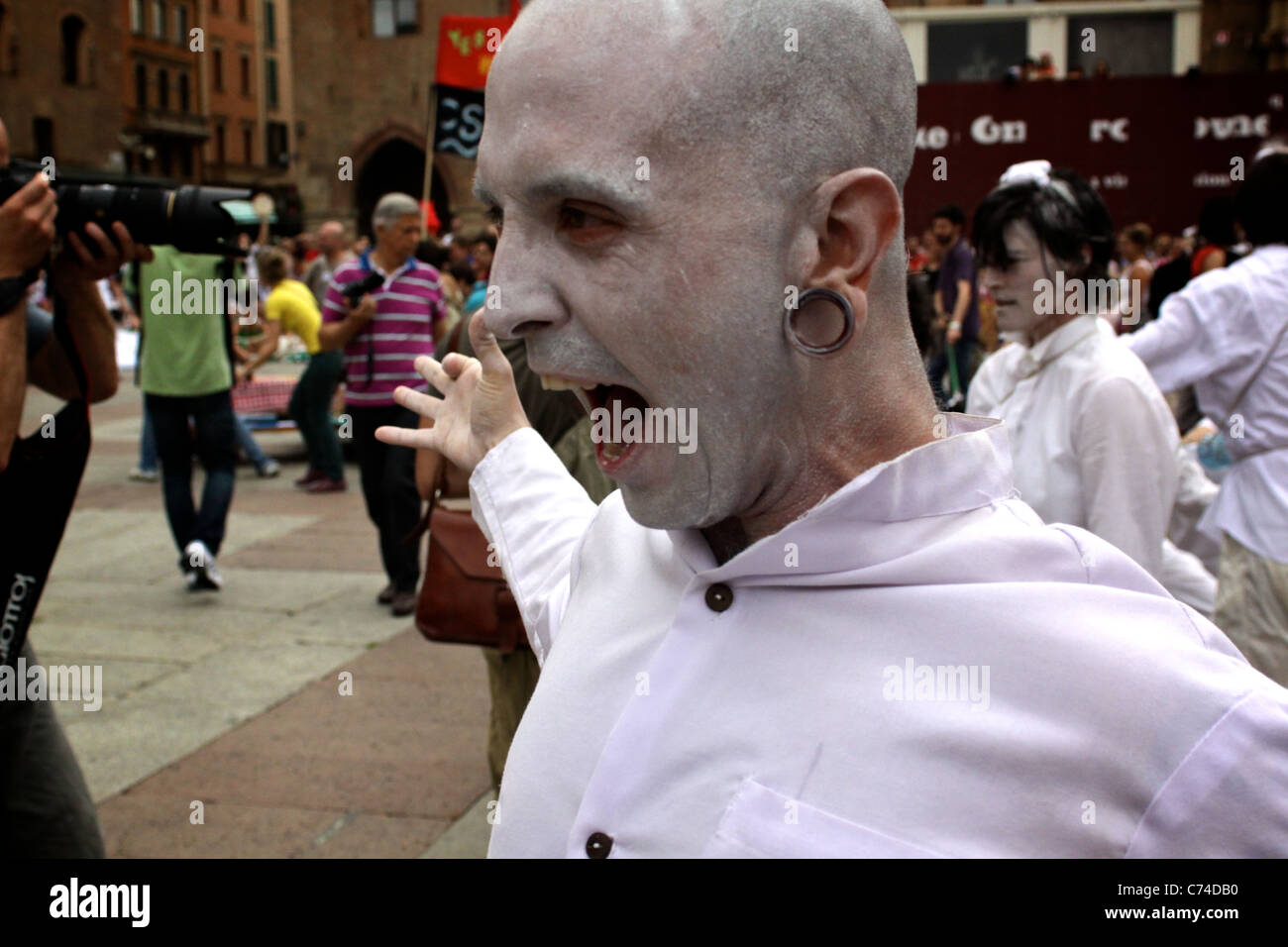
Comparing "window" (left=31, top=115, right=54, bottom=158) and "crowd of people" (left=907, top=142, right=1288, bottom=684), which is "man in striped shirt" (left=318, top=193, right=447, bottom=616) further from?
"window" (left=31, top=115, right=54, bottom=158)

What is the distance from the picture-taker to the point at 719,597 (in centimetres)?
114

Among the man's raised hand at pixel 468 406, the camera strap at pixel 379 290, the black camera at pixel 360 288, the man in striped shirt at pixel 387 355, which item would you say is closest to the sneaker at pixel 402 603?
the man in striped shirt at pixel 387 355

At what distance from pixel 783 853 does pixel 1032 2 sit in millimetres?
17400

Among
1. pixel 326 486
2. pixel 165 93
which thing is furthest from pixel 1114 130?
pixel 165 93

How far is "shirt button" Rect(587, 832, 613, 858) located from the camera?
109cm

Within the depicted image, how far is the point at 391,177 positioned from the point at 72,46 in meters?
12.9

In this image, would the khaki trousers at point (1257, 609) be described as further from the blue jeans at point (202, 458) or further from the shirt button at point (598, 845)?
the blue jeans at point (202, 458)

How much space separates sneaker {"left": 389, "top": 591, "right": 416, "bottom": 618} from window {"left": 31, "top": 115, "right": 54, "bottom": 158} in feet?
128

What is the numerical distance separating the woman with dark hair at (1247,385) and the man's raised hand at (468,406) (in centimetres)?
206

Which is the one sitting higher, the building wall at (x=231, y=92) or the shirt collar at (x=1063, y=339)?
the building wall at (x=231, y=92)

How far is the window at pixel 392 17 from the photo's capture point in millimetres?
33906

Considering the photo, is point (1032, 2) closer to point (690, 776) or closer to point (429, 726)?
point (429, 726)

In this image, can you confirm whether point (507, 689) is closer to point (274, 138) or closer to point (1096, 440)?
point (1096, 440)
